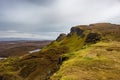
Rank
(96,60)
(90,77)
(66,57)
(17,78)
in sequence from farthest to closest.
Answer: (17,78) → (66,57) → (96,60) → (90,77)

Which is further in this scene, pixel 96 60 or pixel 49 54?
pixel 49 54

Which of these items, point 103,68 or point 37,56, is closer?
point 103,68

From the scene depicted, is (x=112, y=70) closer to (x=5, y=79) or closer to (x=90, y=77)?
(x=90, y=77)

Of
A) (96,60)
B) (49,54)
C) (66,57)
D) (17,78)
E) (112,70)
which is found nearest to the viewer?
(112,70)

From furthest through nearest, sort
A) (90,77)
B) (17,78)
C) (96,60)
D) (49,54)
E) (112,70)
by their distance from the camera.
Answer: (49,54)
(17,78)
(96,60)
(112,70)
(90,77)

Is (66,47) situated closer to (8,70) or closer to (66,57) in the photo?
(8,70)

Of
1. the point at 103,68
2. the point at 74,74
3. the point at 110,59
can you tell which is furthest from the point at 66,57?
the point at 74,74

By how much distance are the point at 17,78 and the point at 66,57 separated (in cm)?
7028

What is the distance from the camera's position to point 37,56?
138 m

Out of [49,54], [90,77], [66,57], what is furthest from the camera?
[49,54]

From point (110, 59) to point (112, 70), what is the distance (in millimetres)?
6094

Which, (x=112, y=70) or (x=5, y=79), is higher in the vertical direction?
(x=112, y=70)

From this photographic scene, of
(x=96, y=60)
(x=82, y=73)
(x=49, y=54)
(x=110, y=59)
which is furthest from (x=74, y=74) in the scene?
(x=49, y=54)

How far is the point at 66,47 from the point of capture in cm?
13575
